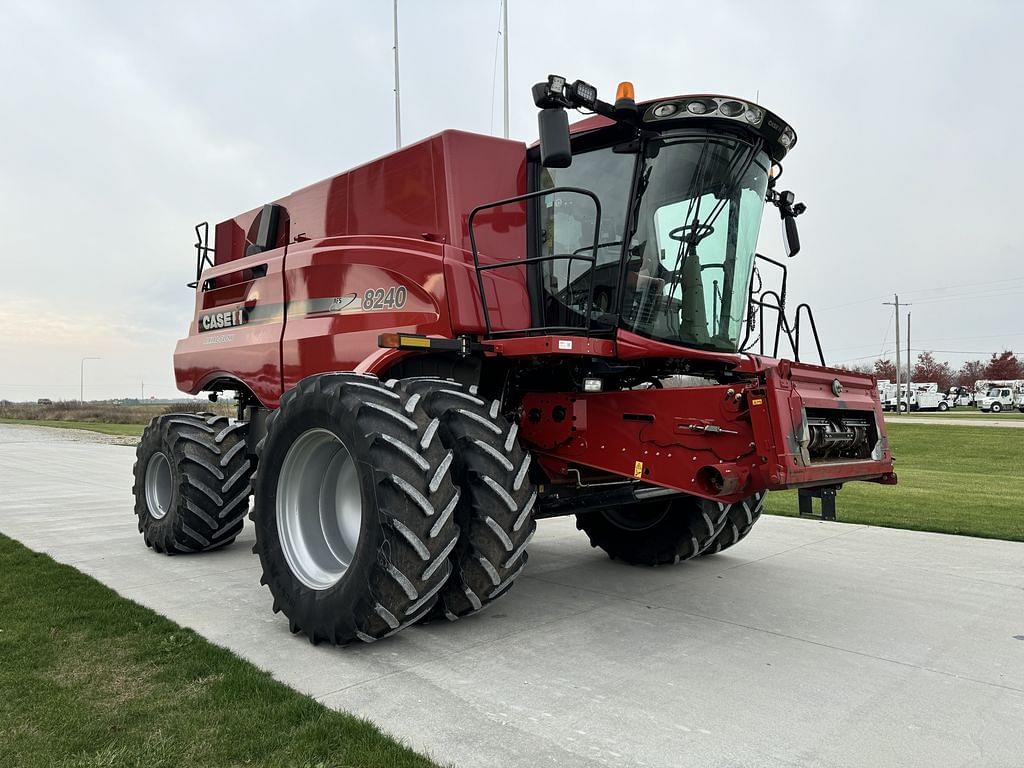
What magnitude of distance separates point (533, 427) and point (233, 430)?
319 centimetres

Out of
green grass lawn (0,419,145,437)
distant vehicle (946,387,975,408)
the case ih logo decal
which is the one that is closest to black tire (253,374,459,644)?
the case ih logo decal

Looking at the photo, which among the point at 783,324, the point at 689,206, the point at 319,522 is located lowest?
the point at 319,522

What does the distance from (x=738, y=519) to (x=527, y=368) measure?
240 centimetres

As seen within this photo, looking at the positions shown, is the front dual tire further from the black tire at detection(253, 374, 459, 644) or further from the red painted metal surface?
the black tire at detection(253, 374, 459, 644)

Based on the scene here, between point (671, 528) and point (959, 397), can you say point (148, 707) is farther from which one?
point (959, 397)

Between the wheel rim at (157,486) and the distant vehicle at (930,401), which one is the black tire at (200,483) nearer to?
the wheel rim at (157,486)

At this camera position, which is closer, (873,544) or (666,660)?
(666,660)

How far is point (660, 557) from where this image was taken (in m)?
6.04

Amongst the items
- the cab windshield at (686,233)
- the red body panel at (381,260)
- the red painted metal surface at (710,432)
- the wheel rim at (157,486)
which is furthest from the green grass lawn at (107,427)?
the cab windshield at (686,233)

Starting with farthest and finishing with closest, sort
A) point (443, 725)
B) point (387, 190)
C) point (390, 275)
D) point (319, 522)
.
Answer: point (387, 190) < point (390, 275) < point (319, 522) < point (443, 725)

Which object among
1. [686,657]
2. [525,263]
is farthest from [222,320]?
[686,657]

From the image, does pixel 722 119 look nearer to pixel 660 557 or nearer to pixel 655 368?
pixel 655 368

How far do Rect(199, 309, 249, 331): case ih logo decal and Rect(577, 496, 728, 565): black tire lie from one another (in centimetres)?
352

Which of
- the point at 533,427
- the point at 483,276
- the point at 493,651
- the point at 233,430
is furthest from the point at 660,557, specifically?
the point at 233,430
